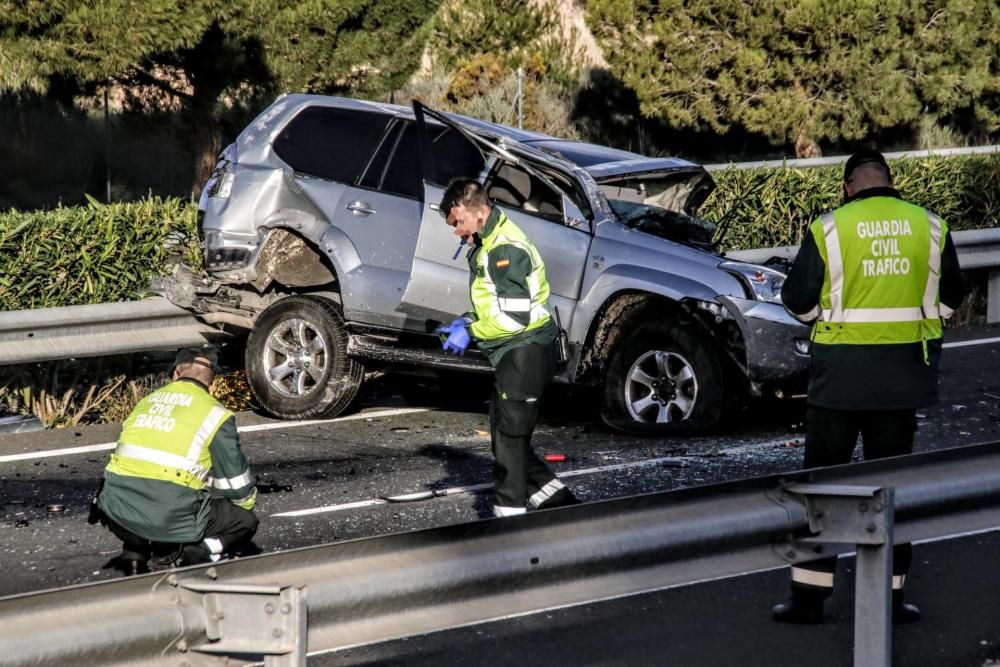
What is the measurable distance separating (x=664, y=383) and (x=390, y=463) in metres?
1.88

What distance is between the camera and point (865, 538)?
13.5 feet

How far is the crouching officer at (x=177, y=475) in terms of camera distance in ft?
18.3

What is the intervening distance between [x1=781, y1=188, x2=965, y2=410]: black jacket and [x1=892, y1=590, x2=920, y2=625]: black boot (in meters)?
0.76

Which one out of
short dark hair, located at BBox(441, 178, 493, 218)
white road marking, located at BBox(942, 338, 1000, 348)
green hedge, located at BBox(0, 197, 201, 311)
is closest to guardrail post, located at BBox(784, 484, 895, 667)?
short dark hair, located at BBox(441, 178, 493, 218)

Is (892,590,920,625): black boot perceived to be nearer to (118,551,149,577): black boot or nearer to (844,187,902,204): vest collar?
(844,187,902,204): vest collar

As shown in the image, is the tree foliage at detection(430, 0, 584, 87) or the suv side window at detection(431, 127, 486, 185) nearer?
the suv side window at detection(431, 127, 486, 185)

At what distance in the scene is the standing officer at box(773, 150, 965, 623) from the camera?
5.79 metres

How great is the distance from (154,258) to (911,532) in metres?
8.08

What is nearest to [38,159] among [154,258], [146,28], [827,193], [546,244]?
[146,28]

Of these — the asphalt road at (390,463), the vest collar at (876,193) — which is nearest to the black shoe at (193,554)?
the asphalt road at (390,463)

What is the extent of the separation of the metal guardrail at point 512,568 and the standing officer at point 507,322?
9.13 ft

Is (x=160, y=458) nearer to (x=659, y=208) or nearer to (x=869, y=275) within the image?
(x=869, y=275)

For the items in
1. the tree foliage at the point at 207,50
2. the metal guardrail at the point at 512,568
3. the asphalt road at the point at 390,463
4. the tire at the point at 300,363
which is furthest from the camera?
the tree foliage at the point at 207,50

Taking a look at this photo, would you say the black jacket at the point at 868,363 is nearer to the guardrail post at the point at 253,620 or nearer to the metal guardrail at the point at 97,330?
the guardrail post at the point at 253,620
